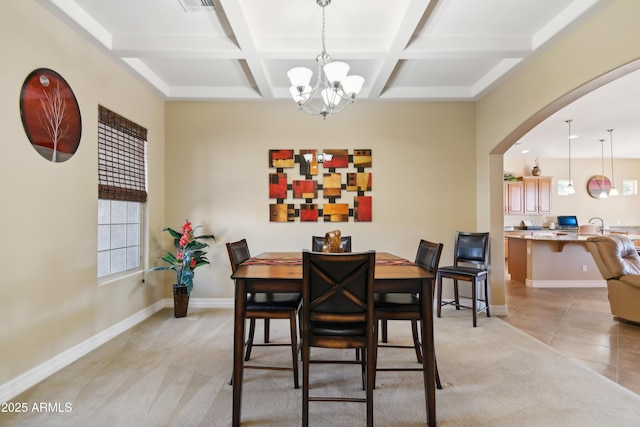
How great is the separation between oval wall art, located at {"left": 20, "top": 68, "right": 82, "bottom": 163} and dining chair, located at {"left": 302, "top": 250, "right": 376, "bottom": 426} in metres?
2.19

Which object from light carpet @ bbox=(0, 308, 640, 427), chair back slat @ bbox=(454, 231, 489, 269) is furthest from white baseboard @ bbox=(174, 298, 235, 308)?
chair back slat @ bbox=(454, 231, 489, 269)

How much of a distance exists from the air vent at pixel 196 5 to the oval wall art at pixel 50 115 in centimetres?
113

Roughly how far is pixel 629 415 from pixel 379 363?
1.53 m

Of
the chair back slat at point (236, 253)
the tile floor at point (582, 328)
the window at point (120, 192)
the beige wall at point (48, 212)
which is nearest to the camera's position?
the beige wall at point (48, 212)

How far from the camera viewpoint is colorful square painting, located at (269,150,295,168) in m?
4.28

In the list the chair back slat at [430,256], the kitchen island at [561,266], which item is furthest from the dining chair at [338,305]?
the kitchen island at [561,266]

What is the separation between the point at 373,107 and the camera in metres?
4.31

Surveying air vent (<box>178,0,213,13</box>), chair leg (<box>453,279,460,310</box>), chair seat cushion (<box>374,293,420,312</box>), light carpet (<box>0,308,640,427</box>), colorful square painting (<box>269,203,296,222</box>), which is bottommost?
light carpet (<box>0,308,640,427</box>)

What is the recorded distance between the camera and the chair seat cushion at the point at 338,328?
1.83 meters

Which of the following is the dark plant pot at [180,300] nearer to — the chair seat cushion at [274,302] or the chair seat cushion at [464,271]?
the chair seat cushion at [274,302]

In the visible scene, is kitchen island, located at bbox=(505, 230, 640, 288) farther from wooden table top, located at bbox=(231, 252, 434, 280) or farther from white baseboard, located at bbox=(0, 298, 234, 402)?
white baseboard, located at bbox=(0, 298, 234, 402)

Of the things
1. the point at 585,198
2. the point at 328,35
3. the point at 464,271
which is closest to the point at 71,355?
the point at 328,35

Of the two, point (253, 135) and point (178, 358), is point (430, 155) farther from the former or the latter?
point (178, 358)

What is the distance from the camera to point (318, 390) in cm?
224
